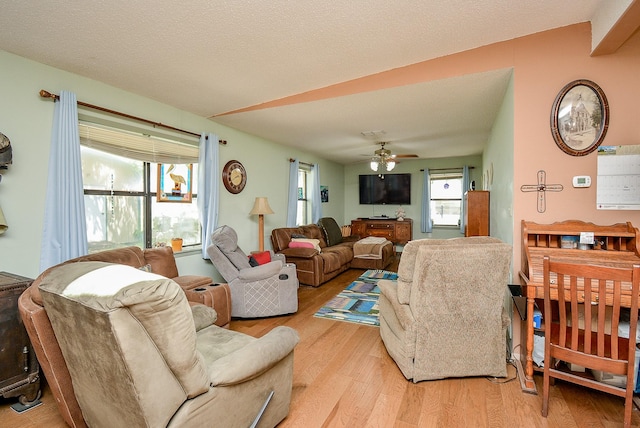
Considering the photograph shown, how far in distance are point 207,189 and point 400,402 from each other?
333cm

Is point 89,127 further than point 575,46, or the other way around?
point 89,127

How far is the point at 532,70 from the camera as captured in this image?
8.85ft

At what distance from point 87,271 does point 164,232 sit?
2771 millimetres

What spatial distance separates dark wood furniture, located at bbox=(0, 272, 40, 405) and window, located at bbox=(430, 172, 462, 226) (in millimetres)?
7708

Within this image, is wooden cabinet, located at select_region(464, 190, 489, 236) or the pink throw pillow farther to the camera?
the pink throw pillow

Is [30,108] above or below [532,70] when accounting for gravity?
below

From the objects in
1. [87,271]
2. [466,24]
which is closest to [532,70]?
[466,24]

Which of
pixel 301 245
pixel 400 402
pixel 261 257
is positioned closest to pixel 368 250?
pixel 301 245

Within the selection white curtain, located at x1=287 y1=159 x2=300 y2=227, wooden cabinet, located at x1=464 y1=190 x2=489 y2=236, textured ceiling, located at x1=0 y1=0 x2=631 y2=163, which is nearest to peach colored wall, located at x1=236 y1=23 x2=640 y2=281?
textured ceiling, located at x1=0 y1=0 x2=631 y2=163

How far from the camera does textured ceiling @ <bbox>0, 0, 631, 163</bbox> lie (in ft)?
6.89

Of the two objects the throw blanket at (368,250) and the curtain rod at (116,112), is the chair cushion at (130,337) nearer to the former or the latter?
the curtain rod at (116,112)

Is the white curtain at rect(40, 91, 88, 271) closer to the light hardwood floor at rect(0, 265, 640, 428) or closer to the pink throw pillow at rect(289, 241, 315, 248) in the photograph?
the light hardwood floor at rect(0, 265, 640, 428)

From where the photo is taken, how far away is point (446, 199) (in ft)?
26.2

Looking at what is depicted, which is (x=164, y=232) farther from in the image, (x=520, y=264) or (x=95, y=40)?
(x=520, y=264)
